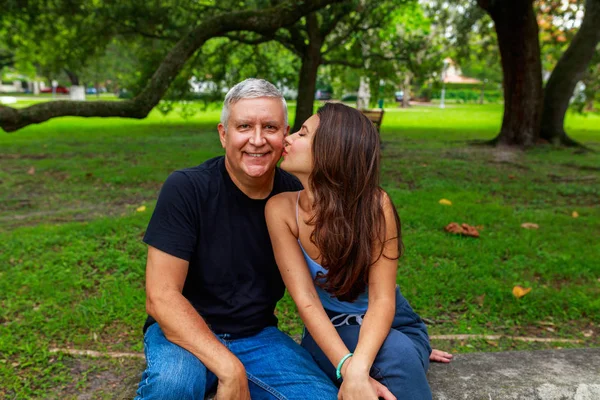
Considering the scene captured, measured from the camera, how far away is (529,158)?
37.1 ft

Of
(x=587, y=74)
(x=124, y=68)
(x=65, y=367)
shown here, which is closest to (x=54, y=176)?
(x=65, y=367)

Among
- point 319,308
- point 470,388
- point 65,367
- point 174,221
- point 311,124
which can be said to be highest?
point 311,124

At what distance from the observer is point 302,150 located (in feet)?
7.45

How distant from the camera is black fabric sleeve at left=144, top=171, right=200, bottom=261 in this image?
87.9 inches

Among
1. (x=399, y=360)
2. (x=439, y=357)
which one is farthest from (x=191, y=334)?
(x=439, y=357)

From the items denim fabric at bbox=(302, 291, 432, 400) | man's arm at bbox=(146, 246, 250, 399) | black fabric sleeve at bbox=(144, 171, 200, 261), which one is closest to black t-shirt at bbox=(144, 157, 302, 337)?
black fabric sleeve at bbox=(144, 171, 200, 261)

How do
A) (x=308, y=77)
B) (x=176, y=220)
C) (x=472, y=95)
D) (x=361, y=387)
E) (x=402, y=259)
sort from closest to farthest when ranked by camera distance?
(x=361, y=387) < (x=176, y=220) < (x=402, y=259) < (x=308, y=77) < (x=472, y=95)

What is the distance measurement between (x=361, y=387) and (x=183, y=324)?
71 cm

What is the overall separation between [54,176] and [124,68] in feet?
106

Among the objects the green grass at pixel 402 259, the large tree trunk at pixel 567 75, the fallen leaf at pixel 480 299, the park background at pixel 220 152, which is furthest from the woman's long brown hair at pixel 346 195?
the large tree trunk at pixel 567 75

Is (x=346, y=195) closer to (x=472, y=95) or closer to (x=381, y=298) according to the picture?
(x=381, y=298)

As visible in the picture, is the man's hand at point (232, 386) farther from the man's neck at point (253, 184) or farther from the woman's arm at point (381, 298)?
the man's neck at point (253, 184)

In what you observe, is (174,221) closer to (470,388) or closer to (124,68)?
(470,388)

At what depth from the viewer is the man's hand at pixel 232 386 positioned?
205cm
